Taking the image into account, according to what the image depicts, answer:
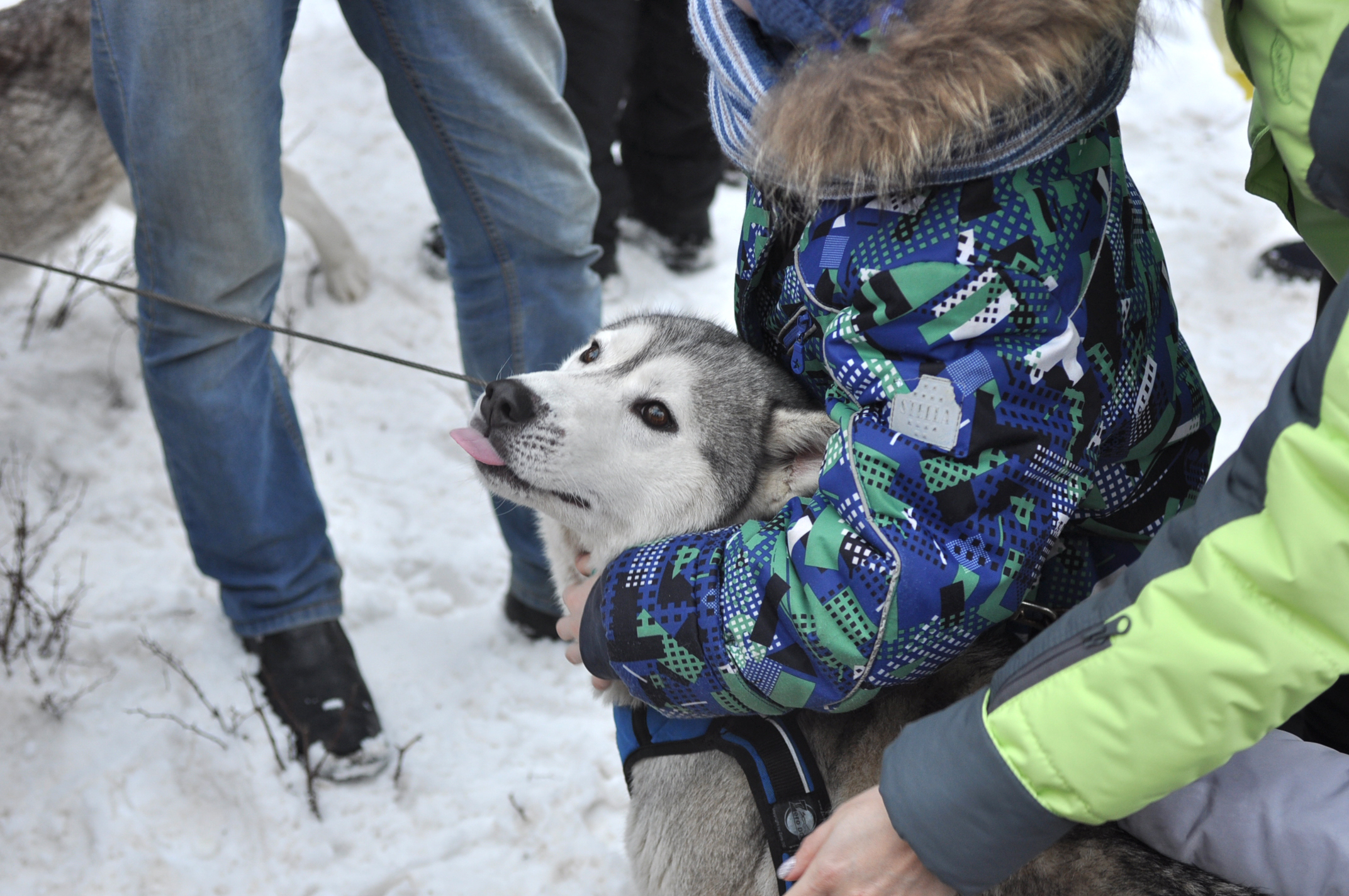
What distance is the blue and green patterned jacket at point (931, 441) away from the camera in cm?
138

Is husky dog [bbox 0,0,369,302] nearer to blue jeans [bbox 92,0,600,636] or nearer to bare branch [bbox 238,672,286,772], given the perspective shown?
blue jeans [bbox 92,0,600,636]

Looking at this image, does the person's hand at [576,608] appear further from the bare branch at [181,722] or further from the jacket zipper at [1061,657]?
the bare branch at [181,722]

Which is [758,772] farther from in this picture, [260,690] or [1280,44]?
[260,690]

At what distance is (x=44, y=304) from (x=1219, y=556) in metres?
4.25

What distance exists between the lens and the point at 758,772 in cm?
171

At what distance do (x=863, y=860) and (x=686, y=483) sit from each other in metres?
Result: 0.77

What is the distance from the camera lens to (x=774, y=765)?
5.59ft

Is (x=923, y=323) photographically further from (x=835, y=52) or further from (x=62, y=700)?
(x=62, y=700)

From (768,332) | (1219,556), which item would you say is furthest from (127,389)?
(1219,556)

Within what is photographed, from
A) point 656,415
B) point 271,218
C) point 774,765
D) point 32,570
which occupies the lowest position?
point 32,570

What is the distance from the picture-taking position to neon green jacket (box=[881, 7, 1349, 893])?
105cm

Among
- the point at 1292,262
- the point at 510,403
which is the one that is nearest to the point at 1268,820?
the point at 510,403

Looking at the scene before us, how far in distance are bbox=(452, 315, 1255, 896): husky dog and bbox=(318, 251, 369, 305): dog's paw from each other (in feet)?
8.01

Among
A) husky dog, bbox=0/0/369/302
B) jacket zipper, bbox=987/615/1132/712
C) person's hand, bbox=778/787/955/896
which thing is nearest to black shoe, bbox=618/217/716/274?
husky dog, bbox=0/0/369/302
